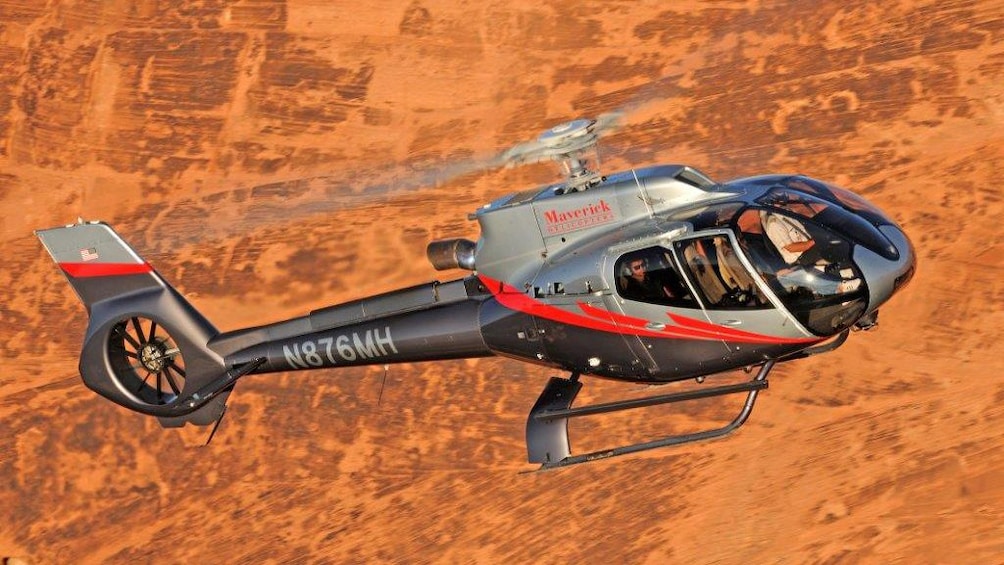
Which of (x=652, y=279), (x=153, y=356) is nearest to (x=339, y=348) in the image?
(x=153, y=356)

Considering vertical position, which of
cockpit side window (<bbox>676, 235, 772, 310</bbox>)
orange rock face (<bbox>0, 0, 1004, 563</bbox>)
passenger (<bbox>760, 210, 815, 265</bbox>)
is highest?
passenger (<bbox>760, 210, 815, 265</bbox>)

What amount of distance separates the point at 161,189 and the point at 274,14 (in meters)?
5.77

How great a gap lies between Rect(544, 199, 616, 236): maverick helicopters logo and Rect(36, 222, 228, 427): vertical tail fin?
236 inches

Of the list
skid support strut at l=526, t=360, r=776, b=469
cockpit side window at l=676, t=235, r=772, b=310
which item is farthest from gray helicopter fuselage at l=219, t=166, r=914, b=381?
skid support strut at l=526, t=360, r=776, b=469

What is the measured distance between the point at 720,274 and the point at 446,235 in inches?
470

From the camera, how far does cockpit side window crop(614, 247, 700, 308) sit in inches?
590

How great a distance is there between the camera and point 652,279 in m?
15.2

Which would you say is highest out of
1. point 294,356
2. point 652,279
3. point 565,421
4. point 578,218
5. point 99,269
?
point 578,218

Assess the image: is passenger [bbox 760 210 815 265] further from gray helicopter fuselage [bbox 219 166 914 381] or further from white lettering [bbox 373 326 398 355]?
white lettering [bbox 373 326 398 355]

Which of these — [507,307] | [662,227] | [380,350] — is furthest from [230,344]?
[662,227]

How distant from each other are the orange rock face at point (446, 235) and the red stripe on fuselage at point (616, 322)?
201cm

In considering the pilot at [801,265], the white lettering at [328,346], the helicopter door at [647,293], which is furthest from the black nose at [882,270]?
the white lettering at [328,346]

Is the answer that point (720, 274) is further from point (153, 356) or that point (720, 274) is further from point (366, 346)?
point (153, 356)

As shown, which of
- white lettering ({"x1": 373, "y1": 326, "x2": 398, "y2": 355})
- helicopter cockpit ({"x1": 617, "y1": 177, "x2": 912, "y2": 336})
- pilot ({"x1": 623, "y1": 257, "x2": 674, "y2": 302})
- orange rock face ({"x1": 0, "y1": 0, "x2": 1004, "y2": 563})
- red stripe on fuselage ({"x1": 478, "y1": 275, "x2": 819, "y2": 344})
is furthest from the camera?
orange rock face ({"x1": 0, "y1": 0, "x2": 1004, "y2": 563})
